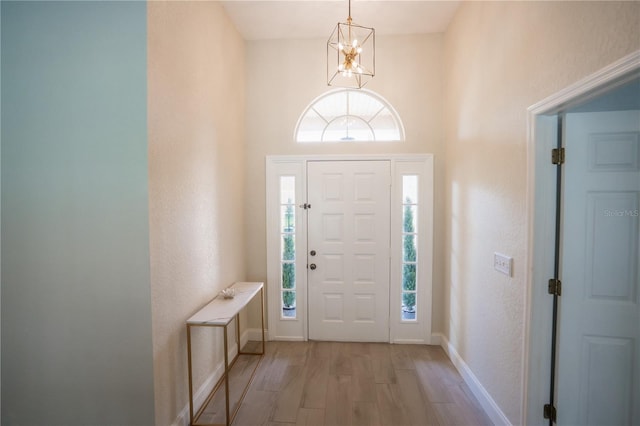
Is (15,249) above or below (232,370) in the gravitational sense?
above

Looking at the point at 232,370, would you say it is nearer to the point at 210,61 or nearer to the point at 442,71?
the point at 210,61

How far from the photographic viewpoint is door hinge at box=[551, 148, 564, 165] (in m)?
1.63

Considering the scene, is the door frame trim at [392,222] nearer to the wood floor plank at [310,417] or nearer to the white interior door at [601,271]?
the wood floor plank at [310,417]

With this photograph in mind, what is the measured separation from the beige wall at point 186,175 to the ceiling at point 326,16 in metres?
0.25

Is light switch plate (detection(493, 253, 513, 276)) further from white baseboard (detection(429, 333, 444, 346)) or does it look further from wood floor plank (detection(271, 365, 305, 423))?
wood floor plank (detection(271, 365, 305, 423))

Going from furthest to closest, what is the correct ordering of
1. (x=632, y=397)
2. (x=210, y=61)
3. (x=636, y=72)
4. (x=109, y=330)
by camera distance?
(x=210, y=61) < (x=109, y=330) < (x=632, y=397) < (x=636, y=72)

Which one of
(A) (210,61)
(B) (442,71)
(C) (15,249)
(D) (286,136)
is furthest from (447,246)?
(C) (15,249)

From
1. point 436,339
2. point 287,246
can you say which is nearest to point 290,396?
point 287,246

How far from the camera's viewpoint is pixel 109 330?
66.8 inches

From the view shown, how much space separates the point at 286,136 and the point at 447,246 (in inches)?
86.0

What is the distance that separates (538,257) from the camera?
65.8 inches

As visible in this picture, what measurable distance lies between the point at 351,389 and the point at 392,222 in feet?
5.58

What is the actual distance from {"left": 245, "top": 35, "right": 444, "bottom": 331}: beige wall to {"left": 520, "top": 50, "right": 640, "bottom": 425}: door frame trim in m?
1.50

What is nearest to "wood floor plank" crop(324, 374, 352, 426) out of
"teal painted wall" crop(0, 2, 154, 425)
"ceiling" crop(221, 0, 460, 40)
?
"teal painted wall" crop(0, 2, 154, 425)
